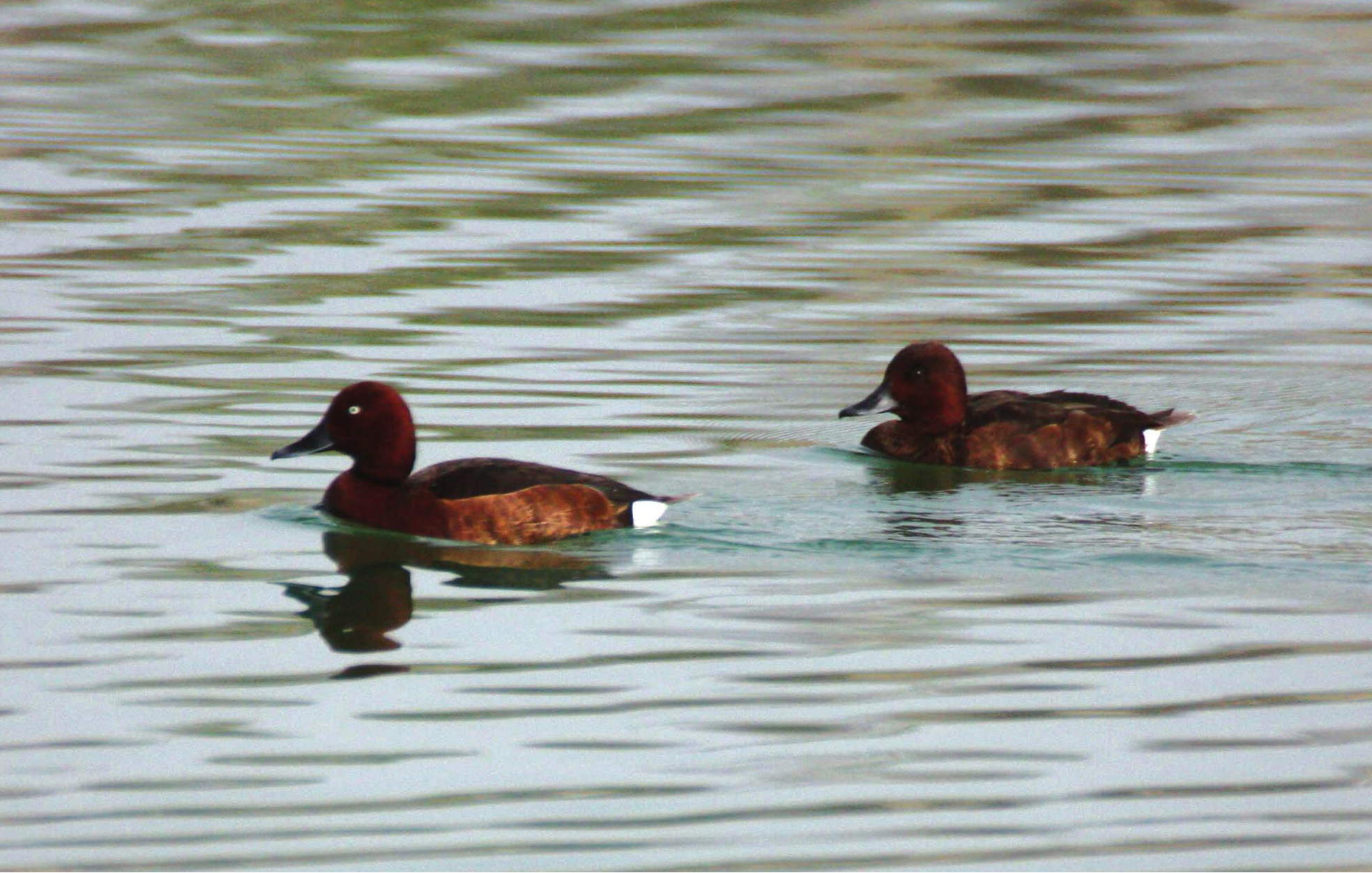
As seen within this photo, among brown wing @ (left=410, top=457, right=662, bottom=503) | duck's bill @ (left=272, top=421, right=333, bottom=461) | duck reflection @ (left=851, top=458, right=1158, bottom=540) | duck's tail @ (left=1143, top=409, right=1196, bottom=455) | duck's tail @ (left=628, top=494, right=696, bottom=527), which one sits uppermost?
duck's bill @ (left=272, top=421, right=333, bottom=461)

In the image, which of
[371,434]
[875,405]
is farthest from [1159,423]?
[371,434]

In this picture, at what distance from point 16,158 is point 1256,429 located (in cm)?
1198

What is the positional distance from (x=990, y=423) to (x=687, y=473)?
1690 mm

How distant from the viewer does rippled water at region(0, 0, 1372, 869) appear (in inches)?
259

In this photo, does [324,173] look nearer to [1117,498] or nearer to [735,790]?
[1117,498]

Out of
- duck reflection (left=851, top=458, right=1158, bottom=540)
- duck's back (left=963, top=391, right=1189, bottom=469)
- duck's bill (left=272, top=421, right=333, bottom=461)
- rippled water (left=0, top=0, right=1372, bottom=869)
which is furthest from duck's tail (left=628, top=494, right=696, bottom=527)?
duck's back (left=963, top=391, right=1189, bottom=469)

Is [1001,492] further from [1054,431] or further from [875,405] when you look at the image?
[875,405]

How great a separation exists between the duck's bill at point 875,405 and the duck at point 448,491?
2179 mm

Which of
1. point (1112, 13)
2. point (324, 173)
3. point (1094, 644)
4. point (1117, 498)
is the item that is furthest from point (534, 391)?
point (1112, 13)

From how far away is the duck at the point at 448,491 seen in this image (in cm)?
971

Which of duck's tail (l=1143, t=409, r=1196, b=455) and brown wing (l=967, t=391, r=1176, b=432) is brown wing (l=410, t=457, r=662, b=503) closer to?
brown wing (l=967, t=391, r=1176, b=432)

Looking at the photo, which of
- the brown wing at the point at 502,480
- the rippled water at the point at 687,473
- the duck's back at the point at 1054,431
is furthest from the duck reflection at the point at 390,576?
the duck's back at the point at 1054,431

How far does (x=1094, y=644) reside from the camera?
26.5 ft

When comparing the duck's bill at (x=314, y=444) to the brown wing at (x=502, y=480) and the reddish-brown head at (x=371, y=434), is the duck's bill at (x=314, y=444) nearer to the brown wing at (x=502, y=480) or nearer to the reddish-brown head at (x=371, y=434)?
the reddish-brown head at (x=371, y=434)
